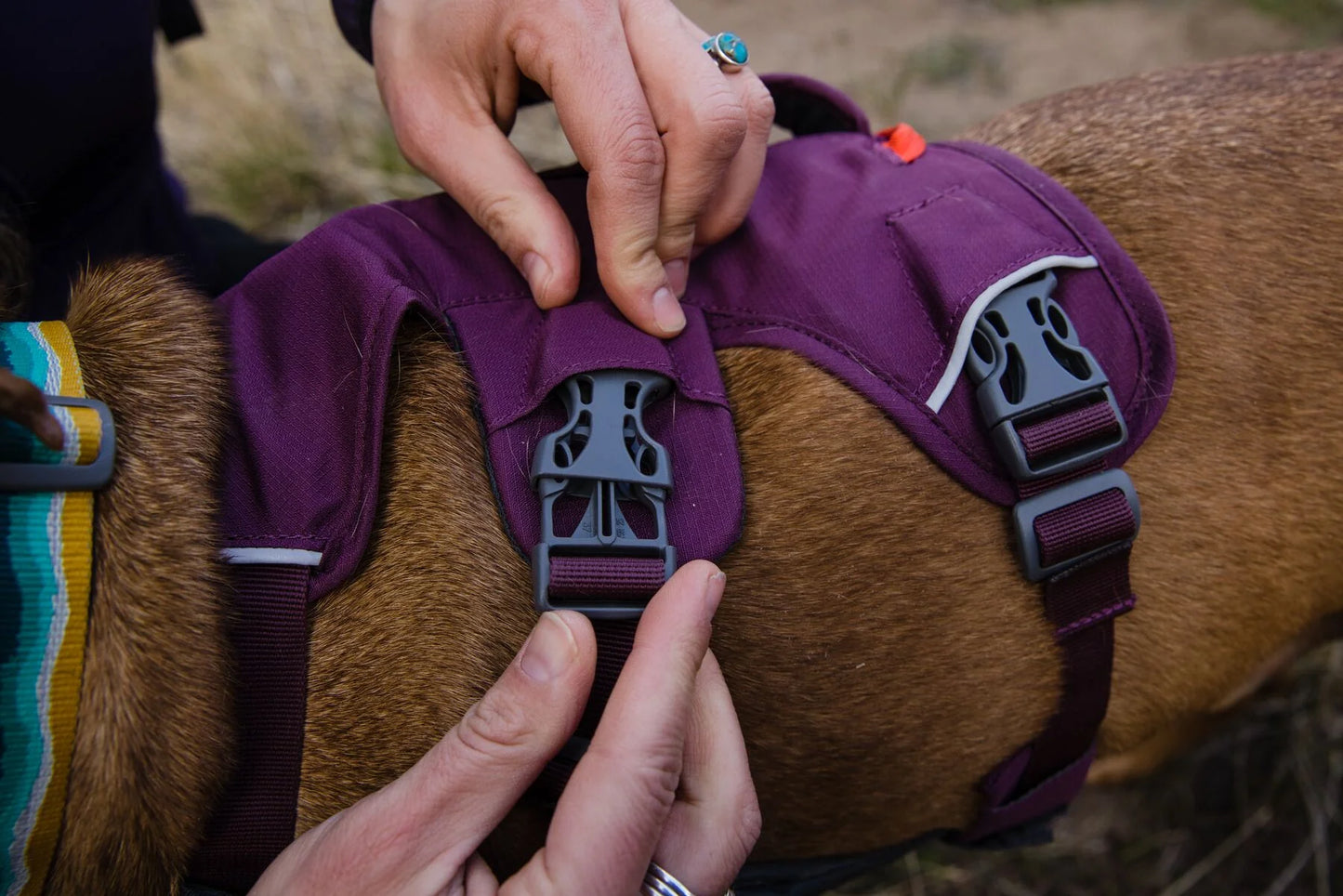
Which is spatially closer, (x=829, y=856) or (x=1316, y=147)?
(x=1316, y=147)

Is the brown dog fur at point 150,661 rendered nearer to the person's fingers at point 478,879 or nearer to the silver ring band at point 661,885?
the person's fingers at point 478,879

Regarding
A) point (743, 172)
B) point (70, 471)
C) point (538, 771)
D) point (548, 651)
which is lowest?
point (538, 771)

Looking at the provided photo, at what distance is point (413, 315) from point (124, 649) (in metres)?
0.51

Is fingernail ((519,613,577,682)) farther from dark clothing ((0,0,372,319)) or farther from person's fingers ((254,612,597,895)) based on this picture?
dark clothing ((0,0,372,319))

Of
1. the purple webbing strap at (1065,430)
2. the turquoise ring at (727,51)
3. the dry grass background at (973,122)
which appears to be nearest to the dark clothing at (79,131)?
the turquoise ring at (727,51)

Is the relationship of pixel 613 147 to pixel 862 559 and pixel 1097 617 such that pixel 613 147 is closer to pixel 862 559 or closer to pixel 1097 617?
pixel 862 559

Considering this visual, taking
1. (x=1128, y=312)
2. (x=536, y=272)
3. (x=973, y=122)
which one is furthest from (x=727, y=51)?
(x=973, y=122)

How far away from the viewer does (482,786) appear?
3.18 ft

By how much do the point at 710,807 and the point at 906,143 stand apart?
1.00m

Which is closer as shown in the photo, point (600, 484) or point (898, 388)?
point (600, 484)

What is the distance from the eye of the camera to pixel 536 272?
1.24 meters

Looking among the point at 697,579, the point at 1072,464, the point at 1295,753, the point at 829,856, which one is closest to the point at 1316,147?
the point at 1072,464

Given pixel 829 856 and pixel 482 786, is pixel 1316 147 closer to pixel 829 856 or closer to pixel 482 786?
pixel 829 856

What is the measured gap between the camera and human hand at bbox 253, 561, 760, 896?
94 centimetres
